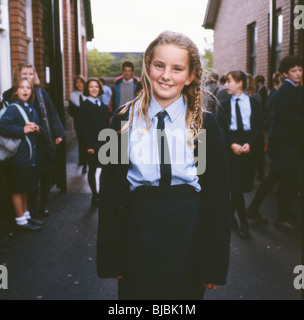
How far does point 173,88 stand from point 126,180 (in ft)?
1.57

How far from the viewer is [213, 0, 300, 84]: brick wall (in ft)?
37.9

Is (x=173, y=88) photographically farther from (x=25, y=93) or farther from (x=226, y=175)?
(x=25, y=93)

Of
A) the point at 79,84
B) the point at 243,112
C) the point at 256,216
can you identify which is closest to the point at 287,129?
the point at 243,112

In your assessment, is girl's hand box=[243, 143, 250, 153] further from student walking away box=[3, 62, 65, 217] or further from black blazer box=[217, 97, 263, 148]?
student walking away box=[3, 62, 65, 217]

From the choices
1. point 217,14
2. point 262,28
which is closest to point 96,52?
point 217,14

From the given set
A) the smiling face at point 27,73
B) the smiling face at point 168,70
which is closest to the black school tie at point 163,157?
the smiling face at point 168,70

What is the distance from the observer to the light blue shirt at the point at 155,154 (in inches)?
82.0

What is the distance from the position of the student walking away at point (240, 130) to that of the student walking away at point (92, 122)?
2339 mm

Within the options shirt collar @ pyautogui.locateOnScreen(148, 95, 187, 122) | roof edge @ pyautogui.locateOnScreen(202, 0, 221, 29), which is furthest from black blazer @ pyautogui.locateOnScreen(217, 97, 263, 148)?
roof edge @ pyautogui.locateOnScreen(202, 0, 221, 29)

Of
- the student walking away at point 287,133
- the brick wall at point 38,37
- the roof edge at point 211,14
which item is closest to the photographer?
the student walking away at point 287,133

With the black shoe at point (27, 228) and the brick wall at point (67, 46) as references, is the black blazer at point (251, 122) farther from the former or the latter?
the brick wall at point (67, 46)

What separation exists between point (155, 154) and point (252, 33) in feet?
41.7

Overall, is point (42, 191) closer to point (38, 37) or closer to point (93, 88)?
point (93, 88)

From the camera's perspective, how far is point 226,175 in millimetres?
2182
